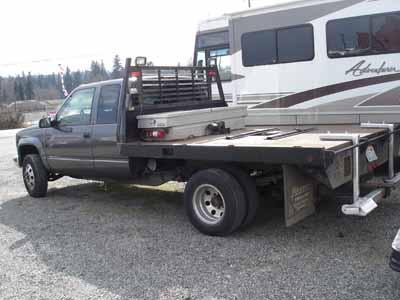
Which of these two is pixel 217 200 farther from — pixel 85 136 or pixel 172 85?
pixel 85 136

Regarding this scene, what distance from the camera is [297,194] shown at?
15.9 feet

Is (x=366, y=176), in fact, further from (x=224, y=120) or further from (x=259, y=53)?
(x=259, y=53)

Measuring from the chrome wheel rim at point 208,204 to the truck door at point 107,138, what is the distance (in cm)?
126

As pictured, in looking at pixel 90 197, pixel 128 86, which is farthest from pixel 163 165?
pixel 90 197

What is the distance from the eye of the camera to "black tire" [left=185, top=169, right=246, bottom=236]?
17.0 ft

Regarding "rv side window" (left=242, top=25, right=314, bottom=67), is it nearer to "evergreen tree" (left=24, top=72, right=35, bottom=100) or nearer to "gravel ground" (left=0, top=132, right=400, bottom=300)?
"gravel ground" (left=0, top=132, right=400, bottom=300)

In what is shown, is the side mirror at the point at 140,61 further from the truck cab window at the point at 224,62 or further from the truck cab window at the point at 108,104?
the truck cab window at the point at 224,62

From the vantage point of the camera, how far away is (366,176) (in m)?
Answer: 5.46

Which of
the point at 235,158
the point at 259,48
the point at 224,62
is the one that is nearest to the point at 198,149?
the point at 235,158

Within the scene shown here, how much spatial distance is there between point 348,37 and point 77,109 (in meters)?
4.88

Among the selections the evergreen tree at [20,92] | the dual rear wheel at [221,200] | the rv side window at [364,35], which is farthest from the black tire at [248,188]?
the evergreen tree at [20,92]

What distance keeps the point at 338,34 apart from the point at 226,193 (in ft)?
16.1

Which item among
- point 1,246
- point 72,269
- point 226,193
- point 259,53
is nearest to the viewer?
point 72,269

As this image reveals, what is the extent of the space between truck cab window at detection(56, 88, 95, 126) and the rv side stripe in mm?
3962
